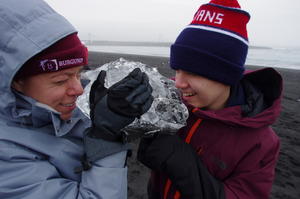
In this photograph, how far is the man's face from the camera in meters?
1.35

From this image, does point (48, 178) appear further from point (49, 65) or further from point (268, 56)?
point (268, 56)

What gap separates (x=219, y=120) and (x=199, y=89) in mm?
254

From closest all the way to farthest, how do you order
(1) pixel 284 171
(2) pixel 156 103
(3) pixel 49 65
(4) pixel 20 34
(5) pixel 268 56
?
(4) pixel 20 34, (3) pixel 49 65, (2) pixel 156 103, (1) pixel 284 171, (5) pixel 268 56

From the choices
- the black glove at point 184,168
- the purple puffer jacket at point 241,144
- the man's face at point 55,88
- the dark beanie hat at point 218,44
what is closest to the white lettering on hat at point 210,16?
the dark beanie hat at point 218,44

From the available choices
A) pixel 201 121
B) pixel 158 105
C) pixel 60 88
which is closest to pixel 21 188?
pixel 60 88

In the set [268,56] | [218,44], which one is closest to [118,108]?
[218,44]

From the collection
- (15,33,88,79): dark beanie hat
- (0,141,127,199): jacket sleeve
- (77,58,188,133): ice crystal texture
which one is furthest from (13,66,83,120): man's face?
(0,141,127,199): jacket sleeve

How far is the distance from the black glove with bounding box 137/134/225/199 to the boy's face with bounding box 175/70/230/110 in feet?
1.10

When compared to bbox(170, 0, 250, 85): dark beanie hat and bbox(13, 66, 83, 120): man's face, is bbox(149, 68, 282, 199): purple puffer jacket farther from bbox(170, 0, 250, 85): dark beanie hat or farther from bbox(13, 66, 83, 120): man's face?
bbox(13, 66, 83, 120): man's face

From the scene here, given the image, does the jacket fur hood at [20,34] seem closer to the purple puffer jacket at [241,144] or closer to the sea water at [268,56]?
the purple puffer jacket at [241,144]

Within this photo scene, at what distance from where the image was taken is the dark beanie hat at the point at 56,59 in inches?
50.7

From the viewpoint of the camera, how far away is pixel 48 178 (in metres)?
1.25

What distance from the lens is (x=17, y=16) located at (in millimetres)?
1186

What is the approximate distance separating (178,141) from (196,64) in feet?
1.83
